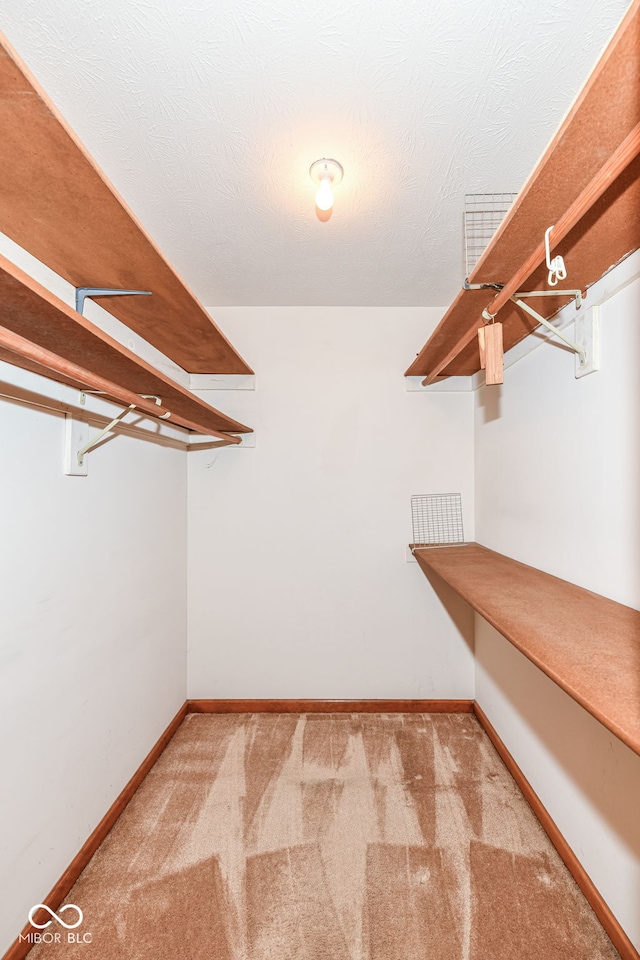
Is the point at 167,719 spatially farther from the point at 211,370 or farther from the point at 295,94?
the point at 295,94

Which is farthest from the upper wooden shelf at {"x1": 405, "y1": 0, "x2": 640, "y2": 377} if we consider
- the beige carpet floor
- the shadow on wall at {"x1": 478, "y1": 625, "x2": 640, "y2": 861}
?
the beige carpet floor

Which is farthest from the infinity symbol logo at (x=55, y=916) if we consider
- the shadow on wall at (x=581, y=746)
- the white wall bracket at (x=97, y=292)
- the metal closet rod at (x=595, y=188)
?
the metal closet rod at (x=595, y=188)

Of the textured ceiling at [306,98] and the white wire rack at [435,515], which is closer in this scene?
the textured ceiling at [306,98]

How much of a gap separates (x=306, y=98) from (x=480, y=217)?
2.51ft

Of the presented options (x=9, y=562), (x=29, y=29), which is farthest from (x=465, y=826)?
(x=29, y=29)

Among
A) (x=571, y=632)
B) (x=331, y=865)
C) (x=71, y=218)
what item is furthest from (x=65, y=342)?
(x=331, y=865)

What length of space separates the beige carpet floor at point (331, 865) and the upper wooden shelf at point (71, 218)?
1925 millimetres

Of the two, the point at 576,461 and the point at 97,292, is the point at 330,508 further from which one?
the point at 97,292

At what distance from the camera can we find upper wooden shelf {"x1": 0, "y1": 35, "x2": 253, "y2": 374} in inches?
32.5

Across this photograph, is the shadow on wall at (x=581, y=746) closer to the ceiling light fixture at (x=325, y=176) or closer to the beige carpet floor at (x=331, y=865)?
the beige carpet floor at (x=331, y=865)

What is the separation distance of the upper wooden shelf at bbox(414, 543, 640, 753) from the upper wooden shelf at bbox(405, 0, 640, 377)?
2.94 ft

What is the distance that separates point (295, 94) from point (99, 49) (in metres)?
0.46


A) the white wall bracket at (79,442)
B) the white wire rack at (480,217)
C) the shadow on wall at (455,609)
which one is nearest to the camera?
the white wall bracket at (79,442)

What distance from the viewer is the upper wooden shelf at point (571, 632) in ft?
2.50
